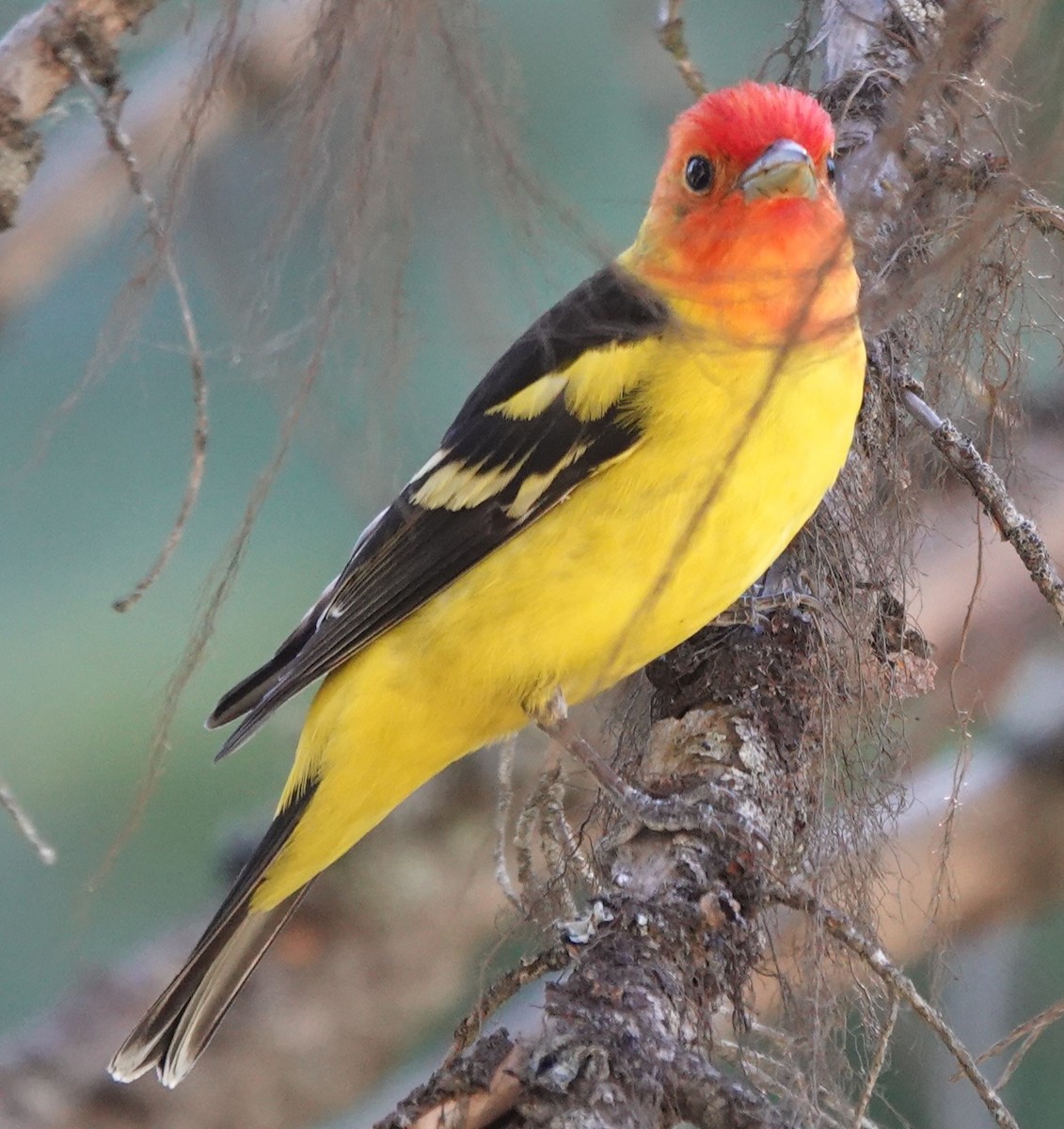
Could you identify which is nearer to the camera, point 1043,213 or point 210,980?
point 1043,213

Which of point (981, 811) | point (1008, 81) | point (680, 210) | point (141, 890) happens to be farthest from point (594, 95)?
point (141, 890)

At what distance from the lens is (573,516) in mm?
2059

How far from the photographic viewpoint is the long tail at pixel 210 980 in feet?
7.38

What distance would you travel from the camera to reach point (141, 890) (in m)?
4.23

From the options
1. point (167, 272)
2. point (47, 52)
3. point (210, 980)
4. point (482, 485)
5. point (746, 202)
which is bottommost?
point (210, 980)

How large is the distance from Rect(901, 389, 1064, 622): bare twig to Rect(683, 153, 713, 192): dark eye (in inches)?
19.3

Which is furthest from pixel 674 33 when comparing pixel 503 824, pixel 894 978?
pixel 894 978

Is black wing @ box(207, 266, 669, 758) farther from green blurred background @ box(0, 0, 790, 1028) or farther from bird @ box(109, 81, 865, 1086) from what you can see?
green blurred background @ box(0, 0, 790, 1028)

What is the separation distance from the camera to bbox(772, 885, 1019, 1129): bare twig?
1.52m

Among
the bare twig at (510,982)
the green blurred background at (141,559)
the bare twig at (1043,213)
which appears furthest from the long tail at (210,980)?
the bare twig at (1043,213)

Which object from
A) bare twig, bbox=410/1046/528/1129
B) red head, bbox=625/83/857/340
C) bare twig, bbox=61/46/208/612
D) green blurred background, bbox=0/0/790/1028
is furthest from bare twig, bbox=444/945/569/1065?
green blurred background, bbox=0/0/790/1028

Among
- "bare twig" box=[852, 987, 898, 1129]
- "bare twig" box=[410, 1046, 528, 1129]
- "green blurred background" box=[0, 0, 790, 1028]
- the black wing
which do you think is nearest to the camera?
"bare twig" box=[410, 1046, 528, 1129]

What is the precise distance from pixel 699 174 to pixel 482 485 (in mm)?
591

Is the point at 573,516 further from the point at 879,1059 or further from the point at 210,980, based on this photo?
the point at 210,980
